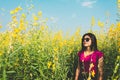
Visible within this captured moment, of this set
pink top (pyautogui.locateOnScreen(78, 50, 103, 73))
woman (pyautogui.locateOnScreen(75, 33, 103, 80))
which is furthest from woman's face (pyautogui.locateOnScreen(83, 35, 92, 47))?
pink top (pyautogui.locateOnScreen(78, 50, 103, 73))

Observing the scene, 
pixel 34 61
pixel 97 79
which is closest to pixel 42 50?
pixel 34 61

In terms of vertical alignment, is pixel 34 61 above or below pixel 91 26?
below

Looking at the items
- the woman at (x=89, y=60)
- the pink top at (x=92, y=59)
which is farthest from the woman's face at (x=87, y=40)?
the pink top at (x=92, y=59)

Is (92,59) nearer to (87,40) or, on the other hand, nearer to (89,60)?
(89,60)

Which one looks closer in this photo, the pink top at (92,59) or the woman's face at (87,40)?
the pink top at (92,59)

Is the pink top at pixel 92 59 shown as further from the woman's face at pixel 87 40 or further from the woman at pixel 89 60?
the woman's face at pixel 87 40

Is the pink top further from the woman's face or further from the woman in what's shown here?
the woman's face

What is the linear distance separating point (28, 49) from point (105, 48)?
5.93 feet

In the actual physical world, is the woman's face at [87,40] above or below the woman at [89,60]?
above

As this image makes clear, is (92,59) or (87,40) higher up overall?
(87,40)

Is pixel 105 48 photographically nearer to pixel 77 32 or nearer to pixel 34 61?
pixel 77 32

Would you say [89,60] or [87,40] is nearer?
[89,60]

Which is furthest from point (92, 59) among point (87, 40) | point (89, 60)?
point (87, 40)

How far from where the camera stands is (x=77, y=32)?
7.08 metres
